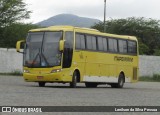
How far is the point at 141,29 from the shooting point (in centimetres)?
9438

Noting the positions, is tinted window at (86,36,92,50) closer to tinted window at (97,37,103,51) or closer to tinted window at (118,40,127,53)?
tinted window at (97,37,103,51)

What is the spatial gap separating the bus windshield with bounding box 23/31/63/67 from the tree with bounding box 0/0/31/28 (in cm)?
4982

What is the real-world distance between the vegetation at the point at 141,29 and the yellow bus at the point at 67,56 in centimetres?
5616

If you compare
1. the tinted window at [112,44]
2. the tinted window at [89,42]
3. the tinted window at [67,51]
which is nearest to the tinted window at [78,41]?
the tinted window at [67,51]

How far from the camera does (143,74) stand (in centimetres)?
6125

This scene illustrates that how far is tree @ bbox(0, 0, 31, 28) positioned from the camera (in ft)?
266

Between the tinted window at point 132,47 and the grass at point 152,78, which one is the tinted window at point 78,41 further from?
the grass at point 152,78

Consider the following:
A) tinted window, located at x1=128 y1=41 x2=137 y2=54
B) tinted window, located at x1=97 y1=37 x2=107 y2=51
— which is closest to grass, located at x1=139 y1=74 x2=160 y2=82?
tinted window, located at x1=128 y1=41 x2=137 y2=54

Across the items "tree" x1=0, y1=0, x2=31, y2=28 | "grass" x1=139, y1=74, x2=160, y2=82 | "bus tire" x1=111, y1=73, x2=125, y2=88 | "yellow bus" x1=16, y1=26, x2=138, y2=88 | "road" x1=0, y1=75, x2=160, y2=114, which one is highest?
"tree" x1=0, y1=0, x2=31, y2=28

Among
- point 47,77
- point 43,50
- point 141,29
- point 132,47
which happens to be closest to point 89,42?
point 43,50

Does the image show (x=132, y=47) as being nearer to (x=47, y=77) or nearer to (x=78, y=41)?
(x=78, y=41)

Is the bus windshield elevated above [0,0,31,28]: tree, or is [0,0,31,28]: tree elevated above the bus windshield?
[0,0,31,28]: tree

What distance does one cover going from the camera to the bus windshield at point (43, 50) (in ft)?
100

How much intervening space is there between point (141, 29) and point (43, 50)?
64.8 metres
